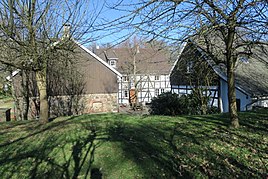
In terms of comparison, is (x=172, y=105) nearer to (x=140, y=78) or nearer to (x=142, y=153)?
(x=142, y=153)

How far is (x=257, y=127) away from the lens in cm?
641

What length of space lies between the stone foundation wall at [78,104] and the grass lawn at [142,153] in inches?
453

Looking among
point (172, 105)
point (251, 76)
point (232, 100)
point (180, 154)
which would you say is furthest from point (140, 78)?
point (180, 154)

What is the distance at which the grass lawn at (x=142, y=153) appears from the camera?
397 cm

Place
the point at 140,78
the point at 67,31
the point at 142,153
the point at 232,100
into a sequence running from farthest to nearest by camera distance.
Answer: the point at 140,78 < the point at 67,31 < the point at 232,100 < the point at 142,153

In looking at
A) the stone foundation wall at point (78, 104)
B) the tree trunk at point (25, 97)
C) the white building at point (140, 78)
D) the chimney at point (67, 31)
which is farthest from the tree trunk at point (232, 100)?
the white building at point (140, 78)

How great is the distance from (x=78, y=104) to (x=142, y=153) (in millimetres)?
15048

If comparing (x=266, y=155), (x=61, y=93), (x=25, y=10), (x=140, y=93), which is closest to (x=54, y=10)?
(x=25, y=10)

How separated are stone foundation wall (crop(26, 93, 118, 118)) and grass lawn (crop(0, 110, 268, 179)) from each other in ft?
37.7

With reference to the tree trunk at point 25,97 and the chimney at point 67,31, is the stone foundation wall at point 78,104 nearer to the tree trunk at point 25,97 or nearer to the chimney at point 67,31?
the tree trunk at point 25,97

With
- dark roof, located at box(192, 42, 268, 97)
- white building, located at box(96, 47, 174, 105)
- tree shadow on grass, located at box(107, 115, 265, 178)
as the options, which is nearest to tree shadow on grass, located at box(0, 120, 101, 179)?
tree shadow on grass, located at box(107, 115, 265, 178)

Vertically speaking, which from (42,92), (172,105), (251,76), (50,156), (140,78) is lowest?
(50,156)

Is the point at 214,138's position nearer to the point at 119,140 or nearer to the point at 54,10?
the point at 119,140

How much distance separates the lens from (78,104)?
1892cm
